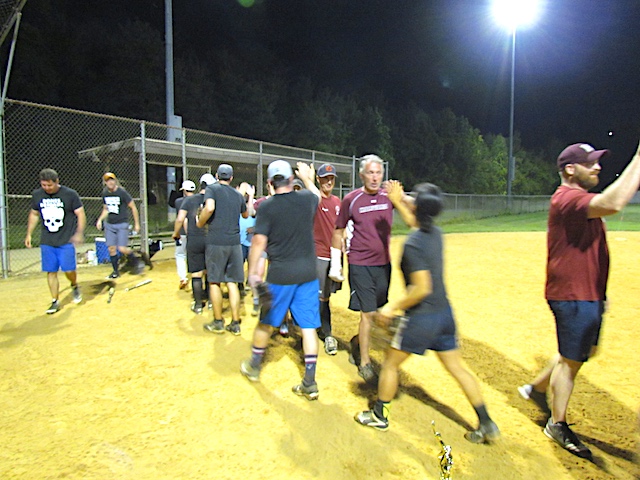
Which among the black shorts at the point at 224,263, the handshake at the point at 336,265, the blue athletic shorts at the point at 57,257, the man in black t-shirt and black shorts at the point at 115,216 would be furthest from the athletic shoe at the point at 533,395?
the man in black t-shirt and black shorts at the point at 115,216

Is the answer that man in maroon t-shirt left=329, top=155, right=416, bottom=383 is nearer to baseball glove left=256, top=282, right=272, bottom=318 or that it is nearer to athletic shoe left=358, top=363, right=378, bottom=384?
athletic shoe left=358, top=363, right=378, bottom=384

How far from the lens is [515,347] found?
16.5ft

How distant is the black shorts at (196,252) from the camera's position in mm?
5910

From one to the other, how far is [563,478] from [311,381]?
197 centimetres

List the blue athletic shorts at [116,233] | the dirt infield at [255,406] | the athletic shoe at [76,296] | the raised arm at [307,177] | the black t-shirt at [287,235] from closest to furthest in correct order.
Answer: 1. the dirt infield at [255,406]
2. the black t-shirt at [287,235]
3. the raised arm at [307,177]
4. the athletic shoe at [76,296]
5. the blue athletic shorts at [116,233]

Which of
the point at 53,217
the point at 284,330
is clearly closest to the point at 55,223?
the point at 53,217

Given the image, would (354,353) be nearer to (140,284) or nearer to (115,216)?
(140,284)

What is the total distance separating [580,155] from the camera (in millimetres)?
2949

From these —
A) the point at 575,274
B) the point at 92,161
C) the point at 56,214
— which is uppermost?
the point at 92,161

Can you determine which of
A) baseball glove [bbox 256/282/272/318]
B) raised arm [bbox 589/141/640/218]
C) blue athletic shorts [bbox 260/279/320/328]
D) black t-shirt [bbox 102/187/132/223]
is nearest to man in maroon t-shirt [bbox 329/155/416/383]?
blue athletic shorts [bbox 260/279/320/328]

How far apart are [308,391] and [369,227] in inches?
64.8

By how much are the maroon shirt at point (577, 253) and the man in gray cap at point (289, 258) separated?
76.6 inches

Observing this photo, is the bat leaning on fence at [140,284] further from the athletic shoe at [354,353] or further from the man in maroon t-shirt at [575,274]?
the man in maroon t-shirt at [575,274]

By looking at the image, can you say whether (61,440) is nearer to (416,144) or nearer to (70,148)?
(70,148)
